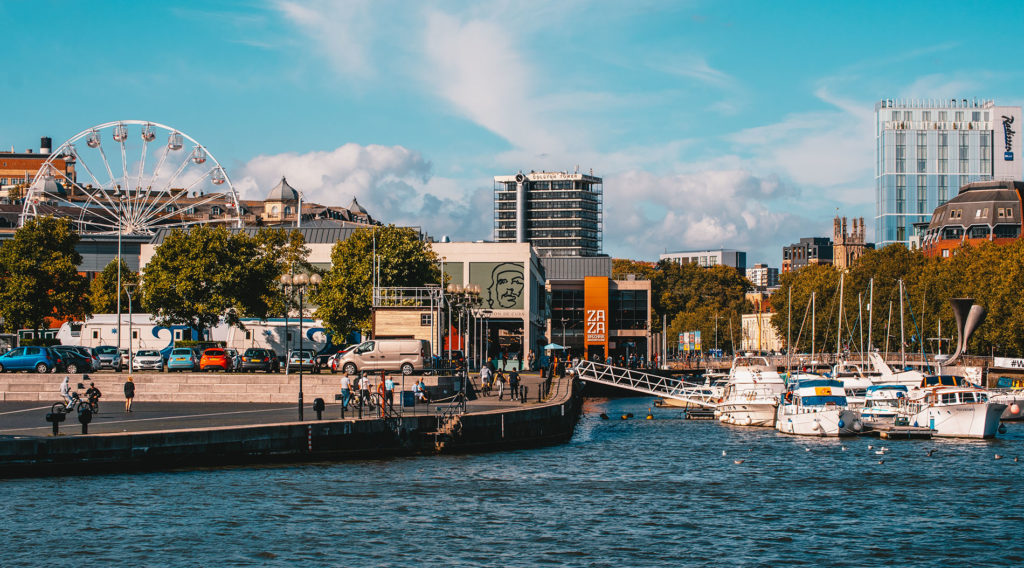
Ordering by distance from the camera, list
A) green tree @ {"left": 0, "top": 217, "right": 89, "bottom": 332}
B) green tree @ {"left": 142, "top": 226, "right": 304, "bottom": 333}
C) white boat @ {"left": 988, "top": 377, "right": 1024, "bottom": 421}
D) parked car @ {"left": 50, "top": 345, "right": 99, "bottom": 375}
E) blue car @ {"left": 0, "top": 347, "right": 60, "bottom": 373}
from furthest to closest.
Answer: green tree @ {"left": 0, "top": 217, "right": 89, "bottom": 332} < green tree @ {"left": 142, "top": 226, "right": 304, "bottom": 333} < white boat @ {"left": 988, "top": 377, "right": 1024, "bottom": 421} < parked car @ {"left": 50, "top": 345, "right": 99, "bottom": 375} < blue car @ {"left": 0, "top": 347, "right": 60, "bottom": 373}

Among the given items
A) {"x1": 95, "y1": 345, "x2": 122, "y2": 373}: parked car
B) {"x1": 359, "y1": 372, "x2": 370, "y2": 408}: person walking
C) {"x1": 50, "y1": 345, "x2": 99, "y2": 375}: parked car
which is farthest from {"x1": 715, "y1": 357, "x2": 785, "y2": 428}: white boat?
{"x1": 50, "y1": 345, "x2": 99, "y2": 375}: parked car

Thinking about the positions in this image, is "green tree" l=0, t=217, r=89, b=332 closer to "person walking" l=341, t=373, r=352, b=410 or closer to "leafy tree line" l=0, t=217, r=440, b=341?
"leafy tree line" l=0, t=217, r=440, b=341

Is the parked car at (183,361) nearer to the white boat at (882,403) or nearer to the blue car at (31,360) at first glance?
the blue car at (31,360)

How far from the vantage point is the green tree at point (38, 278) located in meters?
83.2

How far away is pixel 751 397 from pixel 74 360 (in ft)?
136

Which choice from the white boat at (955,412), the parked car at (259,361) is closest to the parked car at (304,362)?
the parked car at (259,361)

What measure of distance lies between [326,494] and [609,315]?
12488 centimetres

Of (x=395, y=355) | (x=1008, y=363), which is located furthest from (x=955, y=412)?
(x=1008, y=363)

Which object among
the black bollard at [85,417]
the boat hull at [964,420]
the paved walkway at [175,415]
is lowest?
the boat hull at [964,420]

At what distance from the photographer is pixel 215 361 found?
221 ft

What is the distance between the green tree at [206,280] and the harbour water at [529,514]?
4281cm

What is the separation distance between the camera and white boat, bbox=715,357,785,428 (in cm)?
6675

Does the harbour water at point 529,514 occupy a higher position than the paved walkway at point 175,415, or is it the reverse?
the paved walkway at point 175,415

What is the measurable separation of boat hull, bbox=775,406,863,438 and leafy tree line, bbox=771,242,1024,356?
1790 inches
